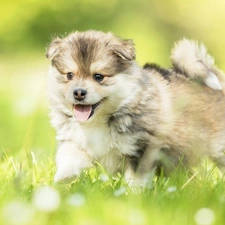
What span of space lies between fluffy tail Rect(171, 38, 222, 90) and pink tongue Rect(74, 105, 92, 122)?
3.24ft

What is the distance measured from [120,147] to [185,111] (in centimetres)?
58

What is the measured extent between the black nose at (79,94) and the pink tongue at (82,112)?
0.41ft

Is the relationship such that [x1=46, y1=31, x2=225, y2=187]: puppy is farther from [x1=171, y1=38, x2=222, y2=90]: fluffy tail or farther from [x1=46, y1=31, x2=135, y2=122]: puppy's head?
[x1=171, y1=38, x2=222, y2=90]: fluffy tail

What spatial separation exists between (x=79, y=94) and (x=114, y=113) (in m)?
0.31

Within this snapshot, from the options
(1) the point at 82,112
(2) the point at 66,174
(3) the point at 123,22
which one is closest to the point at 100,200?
(2) the point at 66,174

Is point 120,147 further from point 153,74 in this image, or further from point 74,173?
point 153,74

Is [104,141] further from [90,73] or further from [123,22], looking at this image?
[123,22]

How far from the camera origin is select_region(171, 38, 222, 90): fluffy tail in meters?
4.55

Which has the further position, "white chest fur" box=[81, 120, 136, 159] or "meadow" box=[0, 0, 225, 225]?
"white chest fur" box=[81, 120, 136, 159]

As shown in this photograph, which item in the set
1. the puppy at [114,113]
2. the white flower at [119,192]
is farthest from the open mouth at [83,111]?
the white flower at [119,192]

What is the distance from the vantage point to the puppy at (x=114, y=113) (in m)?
3.82

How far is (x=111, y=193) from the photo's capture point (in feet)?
10.0

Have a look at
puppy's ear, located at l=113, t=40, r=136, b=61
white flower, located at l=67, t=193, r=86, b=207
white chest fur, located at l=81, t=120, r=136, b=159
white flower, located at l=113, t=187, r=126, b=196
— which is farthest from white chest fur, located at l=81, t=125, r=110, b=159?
white flower, located at l=67, t=193, r=86, b=207

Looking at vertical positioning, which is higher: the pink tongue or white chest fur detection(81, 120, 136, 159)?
the pink tongue
